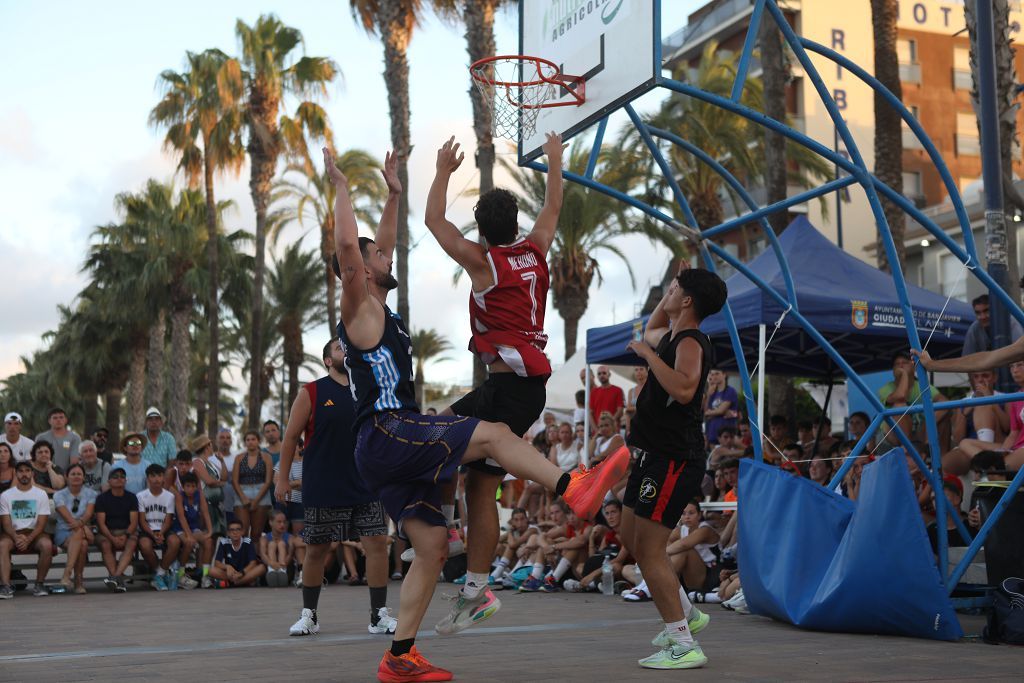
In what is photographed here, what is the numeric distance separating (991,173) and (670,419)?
4.43m

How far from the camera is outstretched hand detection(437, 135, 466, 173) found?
5734mm

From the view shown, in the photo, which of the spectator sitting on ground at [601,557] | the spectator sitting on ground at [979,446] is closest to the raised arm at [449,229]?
the spectator sitting on ground at [979,446]

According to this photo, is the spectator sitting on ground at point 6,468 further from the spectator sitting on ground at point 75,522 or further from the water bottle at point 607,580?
the water bottle at point 607,580

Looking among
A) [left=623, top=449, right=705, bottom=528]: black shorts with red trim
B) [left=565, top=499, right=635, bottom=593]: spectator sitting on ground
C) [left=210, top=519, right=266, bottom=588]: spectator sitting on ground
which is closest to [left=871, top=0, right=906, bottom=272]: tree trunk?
[left=565, top=499, right=635, bottom=593]: spectator sitting on ground

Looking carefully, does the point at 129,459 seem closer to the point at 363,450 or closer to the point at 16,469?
the point at 16,469

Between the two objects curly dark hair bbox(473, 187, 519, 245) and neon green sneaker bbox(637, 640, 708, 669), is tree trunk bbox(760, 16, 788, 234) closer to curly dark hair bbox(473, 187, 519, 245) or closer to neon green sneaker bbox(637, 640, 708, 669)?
curly dark hair bbox(473, 187, 519, 245)

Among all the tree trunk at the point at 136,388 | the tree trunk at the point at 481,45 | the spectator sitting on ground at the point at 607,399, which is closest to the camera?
the spectator sitting on ground at the point at 607,399

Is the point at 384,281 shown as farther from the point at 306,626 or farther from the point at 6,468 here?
the point at 6,468

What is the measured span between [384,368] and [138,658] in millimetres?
2410

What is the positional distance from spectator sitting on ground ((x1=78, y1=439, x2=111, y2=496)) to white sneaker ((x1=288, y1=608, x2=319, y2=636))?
323 inches

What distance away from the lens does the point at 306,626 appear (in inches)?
298

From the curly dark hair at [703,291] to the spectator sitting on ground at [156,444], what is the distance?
37.5 feet

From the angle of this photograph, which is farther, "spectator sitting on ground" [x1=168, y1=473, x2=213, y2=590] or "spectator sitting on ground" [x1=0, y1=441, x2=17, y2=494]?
"spectator sitting on ground" [x1=168, y1=473, x2=213, y2=590]

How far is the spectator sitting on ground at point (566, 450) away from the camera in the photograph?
48.4 ft
